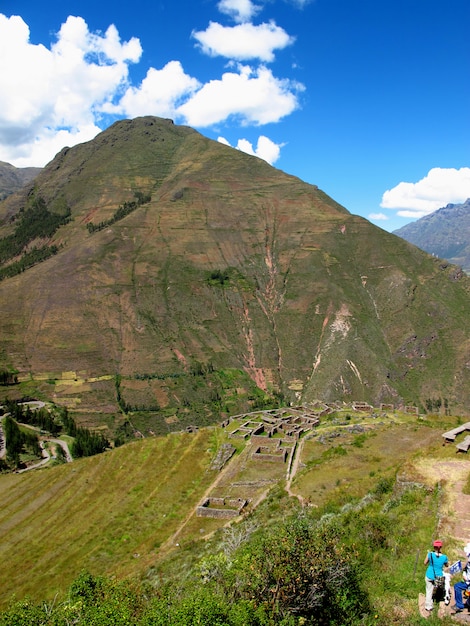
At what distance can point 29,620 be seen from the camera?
717 inches

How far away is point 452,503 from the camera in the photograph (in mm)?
21172

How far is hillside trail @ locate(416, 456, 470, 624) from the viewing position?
16778mm

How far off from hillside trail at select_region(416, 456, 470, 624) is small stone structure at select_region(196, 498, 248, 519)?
22784 mm

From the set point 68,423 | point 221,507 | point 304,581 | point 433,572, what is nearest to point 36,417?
point 68,423

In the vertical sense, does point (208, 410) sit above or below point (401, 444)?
below

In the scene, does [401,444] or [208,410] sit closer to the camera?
[401,444]

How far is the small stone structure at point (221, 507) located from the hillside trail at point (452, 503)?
74.8ft

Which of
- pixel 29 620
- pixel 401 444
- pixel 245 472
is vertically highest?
pixel 29 620

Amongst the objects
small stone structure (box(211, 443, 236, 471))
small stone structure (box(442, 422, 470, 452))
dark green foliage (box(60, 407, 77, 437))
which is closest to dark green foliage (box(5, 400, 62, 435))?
dark green foliage (box(60, 407, 77, 437))

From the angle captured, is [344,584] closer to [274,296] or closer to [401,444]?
[401,444]

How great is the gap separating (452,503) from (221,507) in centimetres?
3032

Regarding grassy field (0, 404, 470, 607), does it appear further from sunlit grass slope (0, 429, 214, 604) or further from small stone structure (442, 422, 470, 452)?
small stone structure (442, 422, 470, 452)

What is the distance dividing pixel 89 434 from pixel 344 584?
109m

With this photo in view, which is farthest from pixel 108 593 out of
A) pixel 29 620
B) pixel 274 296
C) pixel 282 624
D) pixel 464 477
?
pixel 274 296
